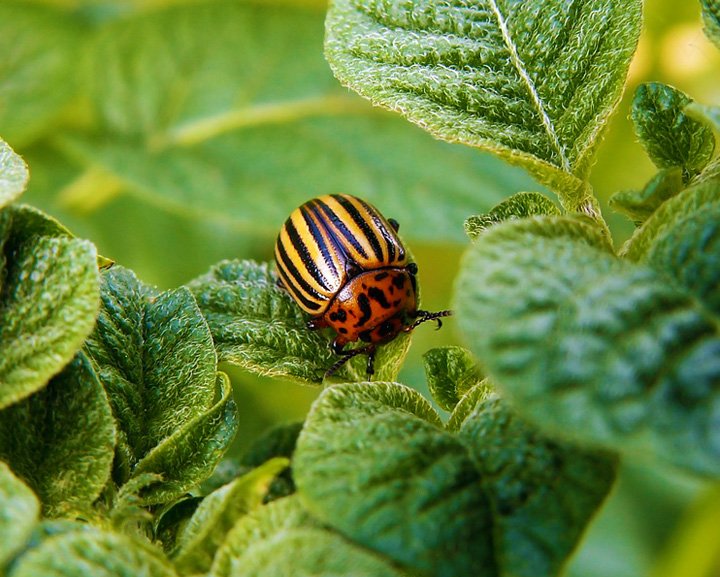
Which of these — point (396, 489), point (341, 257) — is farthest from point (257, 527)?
point (341, 257)

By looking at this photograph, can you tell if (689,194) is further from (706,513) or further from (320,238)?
(706,513)

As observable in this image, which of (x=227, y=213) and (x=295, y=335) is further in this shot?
(x=227, y=213)

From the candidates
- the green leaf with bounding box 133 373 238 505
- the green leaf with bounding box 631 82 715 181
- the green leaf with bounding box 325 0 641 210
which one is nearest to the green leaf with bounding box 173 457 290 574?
the green leaf with bounding box 133 373 238 505

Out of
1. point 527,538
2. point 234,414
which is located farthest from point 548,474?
point 234,414

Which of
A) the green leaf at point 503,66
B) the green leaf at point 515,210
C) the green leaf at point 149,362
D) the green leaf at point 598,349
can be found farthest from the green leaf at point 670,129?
the green leaf at point 149,362

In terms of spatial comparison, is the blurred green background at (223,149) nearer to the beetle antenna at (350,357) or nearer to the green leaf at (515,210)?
the beetle antenna at (350,357)

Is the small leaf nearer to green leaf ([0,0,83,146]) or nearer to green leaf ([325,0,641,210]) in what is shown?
green leaf ([325,0,641,210])
